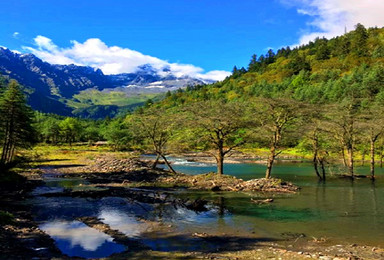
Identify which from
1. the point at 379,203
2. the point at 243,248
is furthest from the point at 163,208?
the point at 379,203

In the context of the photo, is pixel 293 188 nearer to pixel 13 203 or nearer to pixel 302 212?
pixel 302 212

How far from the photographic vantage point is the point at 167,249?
716 inches

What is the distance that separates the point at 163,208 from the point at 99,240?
11023 mm

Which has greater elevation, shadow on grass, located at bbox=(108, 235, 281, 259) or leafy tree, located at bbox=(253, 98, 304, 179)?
leafy tree, located at bbox=(253, 98, 304, 179)

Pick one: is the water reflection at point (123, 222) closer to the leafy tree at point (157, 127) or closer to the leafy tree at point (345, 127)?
the leafy tree at point (157, 127)

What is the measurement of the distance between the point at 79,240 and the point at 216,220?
11432mm

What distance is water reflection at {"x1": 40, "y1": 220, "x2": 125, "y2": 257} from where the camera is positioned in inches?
697

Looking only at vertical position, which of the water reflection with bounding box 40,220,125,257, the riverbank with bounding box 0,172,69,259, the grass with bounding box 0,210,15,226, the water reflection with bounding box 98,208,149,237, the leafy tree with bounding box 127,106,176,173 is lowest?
the water reflection with bounding box 98,208,149,237

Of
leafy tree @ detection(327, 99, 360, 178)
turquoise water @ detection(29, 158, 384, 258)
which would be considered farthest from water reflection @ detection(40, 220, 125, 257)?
leafy tree @ detection(327, 99, 360, 178)

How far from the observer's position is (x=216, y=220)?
26125 mm

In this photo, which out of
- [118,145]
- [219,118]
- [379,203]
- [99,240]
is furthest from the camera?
[118,145]

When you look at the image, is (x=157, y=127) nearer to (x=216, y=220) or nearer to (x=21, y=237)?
(x=216, y=220)

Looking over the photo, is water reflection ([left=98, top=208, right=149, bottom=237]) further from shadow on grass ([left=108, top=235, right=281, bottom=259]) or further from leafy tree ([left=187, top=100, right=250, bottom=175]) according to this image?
leafy tree ([left=187, top=100, right=250, bottom=175])

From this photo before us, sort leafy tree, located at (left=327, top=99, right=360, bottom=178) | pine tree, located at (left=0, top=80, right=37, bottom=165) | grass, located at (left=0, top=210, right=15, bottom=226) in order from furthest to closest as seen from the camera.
→ leafy tree, located at (left=327, top=99, right=360, bottom=178)
pine tree, located at (left=0, top=80, right=37, bottom=165)
grass, located at (left=0, top=210, right=15, bottom=226)
